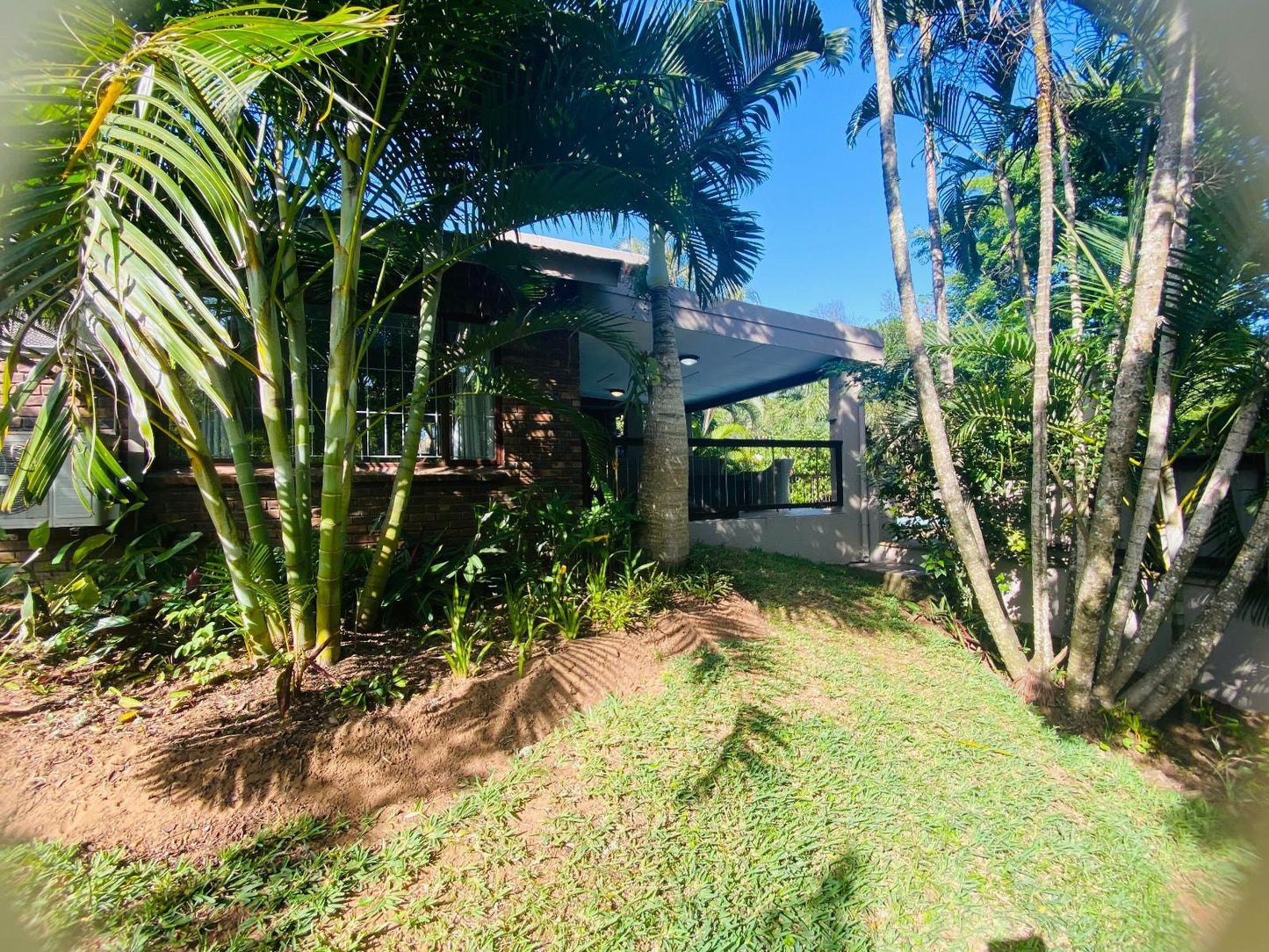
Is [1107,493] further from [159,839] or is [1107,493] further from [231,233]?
[159,839]

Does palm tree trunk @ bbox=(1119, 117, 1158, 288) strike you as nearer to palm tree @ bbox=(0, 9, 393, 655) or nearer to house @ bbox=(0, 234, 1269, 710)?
house @ bbox=(0, 234, 1269, 710)

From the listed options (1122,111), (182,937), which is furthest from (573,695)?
(1122,111)

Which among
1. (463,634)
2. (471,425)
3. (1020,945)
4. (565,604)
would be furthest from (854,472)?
(1020,945)

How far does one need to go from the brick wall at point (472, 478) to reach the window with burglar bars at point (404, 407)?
0.60 ft

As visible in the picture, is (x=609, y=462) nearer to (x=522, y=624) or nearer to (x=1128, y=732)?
(x=522, y=624)

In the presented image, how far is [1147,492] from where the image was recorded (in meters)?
3.32

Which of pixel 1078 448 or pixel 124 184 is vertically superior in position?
pixel 124 184

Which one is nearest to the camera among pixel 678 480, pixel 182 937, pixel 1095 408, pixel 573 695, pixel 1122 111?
pixel 182 937

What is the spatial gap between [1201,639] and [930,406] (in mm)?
2204

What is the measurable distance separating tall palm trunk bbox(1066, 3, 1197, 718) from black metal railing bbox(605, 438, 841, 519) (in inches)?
145

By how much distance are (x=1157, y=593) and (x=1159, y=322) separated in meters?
1.78

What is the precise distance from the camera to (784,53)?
5113mm

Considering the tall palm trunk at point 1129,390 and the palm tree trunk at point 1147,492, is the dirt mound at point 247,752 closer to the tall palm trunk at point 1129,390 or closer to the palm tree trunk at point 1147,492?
the tall palm trunk at point 1129,390

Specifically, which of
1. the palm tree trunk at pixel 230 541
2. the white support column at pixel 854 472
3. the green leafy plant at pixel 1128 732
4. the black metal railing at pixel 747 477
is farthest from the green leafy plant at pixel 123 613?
the white support column at pixel 854 472
